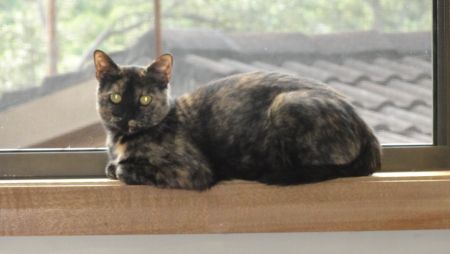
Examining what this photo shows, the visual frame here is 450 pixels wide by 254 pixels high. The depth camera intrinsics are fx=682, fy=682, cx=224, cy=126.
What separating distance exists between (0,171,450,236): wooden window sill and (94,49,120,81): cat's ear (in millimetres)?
210

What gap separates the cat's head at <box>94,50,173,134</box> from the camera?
4.10 feet

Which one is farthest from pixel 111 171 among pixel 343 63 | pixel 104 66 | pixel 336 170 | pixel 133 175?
pixel 343 63

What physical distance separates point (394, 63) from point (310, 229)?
18.8 inches

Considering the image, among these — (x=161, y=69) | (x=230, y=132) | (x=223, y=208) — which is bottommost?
(x=223, y=208)

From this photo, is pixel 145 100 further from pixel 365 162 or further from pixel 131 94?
pixel 365 162

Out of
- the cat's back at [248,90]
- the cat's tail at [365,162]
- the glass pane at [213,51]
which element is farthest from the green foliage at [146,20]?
the cat's tail at [365,162]

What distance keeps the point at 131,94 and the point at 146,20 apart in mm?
269

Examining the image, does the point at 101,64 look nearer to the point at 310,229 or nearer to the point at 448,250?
the point at 310,229

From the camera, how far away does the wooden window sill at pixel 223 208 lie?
1192mm

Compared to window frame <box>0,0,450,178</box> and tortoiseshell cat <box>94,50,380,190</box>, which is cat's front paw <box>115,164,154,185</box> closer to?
tortoiseshell cat <box>94,50,380,190</box>

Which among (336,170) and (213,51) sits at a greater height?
(213,51)

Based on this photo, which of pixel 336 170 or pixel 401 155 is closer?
pixel 336 170

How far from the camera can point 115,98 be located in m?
1.26

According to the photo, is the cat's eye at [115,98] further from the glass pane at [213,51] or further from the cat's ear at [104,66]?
the glass pane at [213,51]
